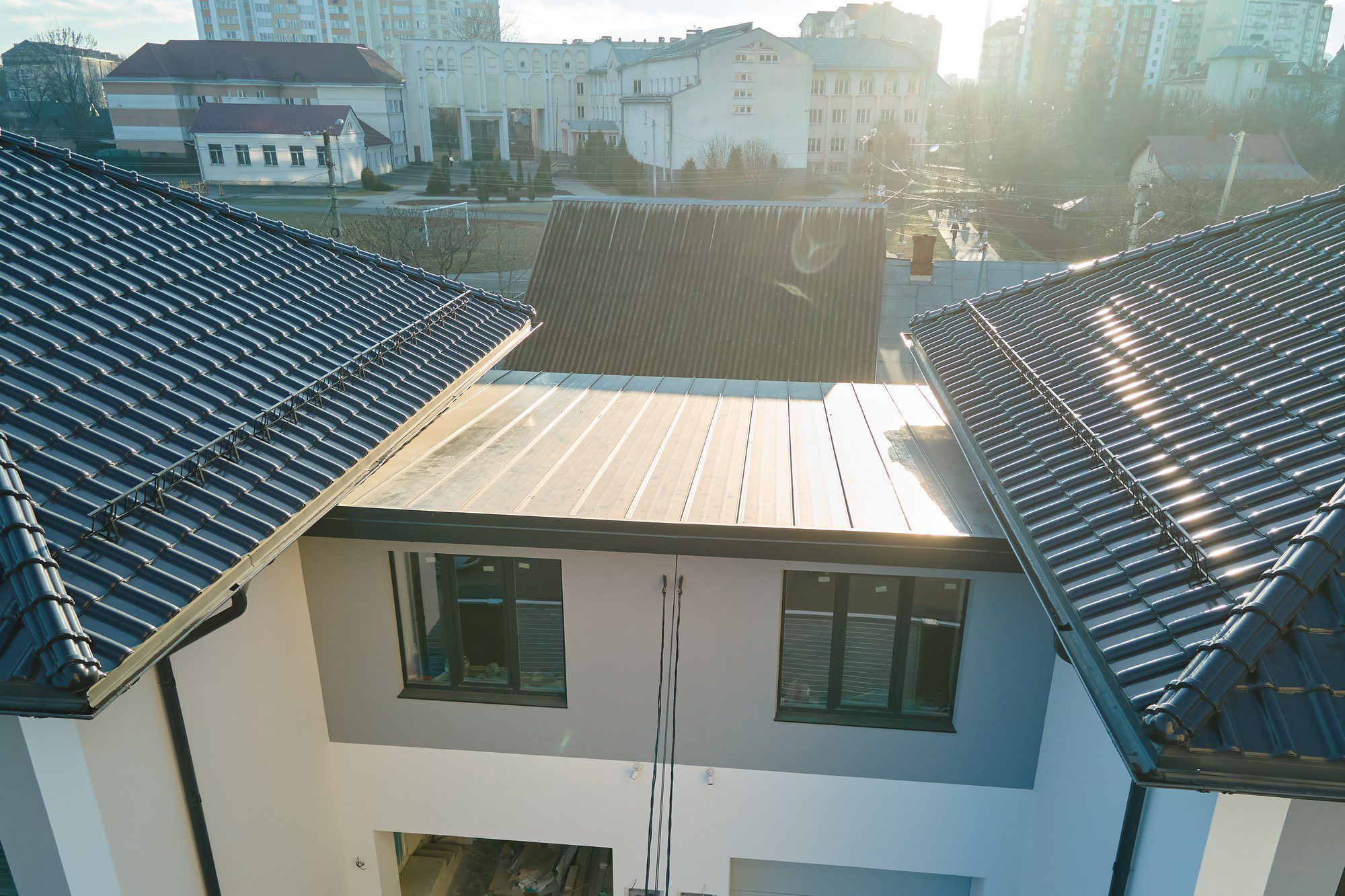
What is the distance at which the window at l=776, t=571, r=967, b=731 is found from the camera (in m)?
7.51

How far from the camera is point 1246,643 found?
146 inches

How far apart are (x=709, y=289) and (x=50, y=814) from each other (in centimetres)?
1607

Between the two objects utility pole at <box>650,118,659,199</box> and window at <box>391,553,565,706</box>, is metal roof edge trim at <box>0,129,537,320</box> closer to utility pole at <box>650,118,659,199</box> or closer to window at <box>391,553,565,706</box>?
window at <box>391,553,565,706</box>

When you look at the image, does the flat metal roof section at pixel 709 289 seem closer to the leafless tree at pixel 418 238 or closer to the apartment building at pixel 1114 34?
the leafless tree at pixel 418 238

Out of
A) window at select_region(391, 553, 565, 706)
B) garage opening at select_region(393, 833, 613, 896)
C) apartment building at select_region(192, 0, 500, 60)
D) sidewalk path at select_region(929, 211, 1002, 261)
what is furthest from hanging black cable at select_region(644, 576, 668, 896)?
apartment building at select_region(192, 0, 500, 60)

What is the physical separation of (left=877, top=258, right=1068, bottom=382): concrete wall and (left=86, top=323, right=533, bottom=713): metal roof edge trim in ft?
47.7

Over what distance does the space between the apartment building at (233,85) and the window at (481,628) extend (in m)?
74.9

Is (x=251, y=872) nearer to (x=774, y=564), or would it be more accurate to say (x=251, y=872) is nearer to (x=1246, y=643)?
(x=774, y=564)

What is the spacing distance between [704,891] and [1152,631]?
577 cm

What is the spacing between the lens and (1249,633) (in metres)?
3.75

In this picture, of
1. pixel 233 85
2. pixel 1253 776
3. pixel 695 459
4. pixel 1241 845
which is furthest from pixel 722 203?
pixel 233 85

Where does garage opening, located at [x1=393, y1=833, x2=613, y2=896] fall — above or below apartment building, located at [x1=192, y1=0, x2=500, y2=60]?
below

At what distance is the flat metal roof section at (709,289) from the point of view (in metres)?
18.0

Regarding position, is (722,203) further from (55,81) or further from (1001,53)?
(1001,53)
